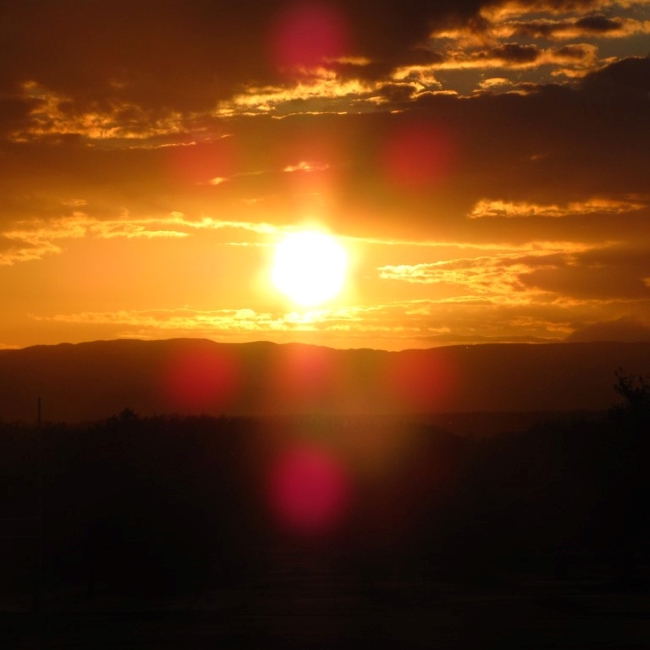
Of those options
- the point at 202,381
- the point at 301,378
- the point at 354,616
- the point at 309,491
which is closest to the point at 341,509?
the point at 309,491

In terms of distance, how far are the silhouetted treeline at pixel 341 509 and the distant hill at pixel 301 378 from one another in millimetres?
74193

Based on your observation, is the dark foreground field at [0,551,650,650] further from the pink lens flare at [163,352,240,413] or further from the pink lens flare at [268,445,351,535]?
the pink lens flare at [163,352,240,413]

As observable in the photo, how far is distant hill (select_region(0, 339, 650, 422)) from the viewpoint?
127 metres

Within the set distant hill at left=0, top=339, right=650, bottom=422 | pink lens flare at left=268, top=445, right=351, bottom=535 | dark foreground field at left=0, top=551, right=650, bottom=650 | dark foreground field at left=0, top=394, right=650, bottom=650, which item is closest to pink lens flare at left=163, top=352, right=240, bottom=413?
distant hill at left=0, top=339, right=650, bottom=422

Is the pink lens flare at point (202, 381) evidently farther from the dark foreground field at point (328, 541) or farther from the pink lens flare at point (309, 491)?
the dark foreground field at point (328, 541)

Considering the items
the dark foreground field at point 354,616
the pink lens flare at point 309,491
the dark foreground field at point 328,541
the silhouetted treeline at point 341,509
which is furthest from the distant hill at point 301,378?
the dark foreground field at point 354,616

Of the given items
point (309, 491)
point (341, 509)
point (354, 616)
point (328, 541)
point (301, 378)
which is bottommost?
point (354, 616)

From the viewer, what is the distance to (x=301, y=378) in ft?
474

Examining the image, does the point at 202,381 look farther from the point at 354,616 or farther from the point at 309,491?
the point at 354,616

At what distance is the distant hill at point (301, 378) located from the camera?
12700 centimetres

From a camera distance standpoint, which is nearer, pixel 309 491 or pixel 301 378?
pixel 309 491

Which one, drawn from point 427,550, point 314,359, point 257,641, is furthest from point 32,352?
point 257,641

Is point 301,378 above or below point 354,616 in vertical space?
above

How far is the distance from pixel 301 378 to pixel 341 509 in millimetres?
102103
